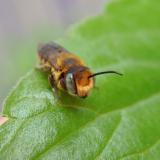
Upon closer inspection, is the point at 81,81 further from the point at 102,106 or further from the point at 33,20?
the point at 33,20

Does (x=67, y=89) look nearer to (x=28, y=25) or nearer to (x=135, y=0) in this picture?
(x=135, y=0)

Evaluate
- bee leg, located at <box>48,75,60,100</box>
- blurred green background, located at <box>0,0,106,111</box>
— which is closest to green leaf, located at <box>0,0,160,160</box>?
bee leg, located at <box>48,75,60,100</box>

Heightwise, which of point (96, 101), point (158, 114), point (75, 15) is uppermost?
point (96, 101)

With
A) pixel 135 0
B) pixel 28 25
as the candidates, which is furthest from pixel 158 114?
pixel 28 25

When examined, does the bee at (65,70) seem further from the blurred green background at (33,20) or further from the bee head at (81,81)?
the blurred green background at (33,20)

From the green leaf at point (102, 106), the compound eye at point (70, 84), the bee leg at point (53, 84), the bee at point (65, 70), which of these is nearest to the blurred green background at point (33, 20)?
the green leaf at point (102, 106)

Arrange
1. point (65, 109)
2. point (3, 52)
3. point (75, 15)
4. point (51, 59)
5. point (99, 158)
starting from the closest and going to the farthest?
point (99, 158) → point (65, 109) → point (51, 59) → point (3, 52) → point (75, 15)

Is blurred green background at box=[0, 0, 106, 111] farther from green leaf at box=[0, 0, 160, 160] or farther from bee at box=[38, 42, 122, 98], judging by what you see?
bee at box=[38, 42, 122, 98]
